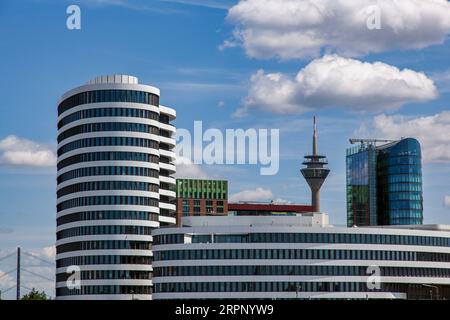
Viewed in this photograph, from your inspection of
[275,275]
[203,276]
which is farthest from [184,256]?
[275,275]

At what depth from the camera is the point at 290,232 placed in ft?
651

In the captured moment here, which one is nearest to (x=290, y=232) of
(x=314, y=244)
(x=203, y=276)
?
(x=314, y=244)

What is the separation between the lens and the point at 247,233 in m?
199
